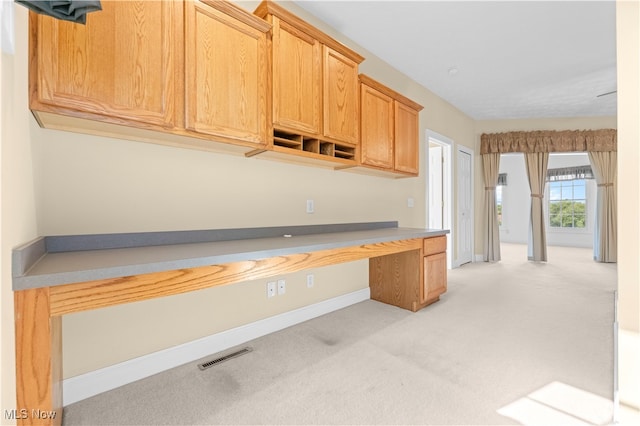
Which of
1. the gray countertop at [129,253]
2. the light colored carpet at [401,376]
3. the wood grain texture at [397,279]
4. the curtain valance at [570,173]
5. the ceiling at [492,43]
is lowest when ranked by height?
the light colored carpet at [401,376]

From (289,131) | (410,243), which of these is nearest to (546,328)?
(410,243)

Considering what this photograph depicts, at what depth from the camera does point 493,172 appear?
554 cm

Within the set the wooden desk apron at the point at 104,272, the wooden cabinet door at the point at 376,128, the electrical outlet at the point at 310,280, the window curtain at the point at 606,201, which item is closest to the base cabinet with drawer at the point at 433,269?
the wooden desk apron at the point at 104,272

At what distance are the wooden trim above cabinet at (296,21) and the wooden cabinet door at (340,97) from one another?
41 mm

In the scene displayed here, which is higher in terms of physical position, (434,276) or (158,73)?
(158,73)

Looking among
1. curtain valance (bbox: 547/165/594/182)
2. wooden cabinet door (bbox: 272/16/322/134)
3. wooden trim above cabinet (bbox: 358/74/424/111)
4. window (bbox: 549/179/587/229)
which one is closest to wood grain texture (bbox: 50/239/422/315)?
wooden cabinet door (bbox: 272/16/322/134)

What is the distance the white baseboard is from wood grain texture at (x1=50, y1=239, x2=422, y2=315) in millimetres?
839

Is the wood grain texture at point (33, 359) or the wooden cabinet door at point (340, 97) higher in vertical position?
the wooden cabinet door at point (340, 97)

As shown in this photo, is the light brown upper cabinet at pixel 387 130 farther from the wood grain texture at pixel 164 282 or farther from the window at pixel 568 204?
the window at pixel 568 204

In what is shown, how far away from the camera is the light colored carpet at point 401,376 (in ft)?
4.63

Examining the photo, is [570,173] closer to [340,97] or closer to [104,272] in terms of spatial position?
[340,97]

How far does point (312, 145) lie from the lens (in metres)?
2.37

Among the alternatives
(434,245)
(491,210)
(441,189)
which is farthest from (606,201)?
(434,245)

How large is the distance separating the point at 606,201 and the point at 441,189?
10.7 feet
